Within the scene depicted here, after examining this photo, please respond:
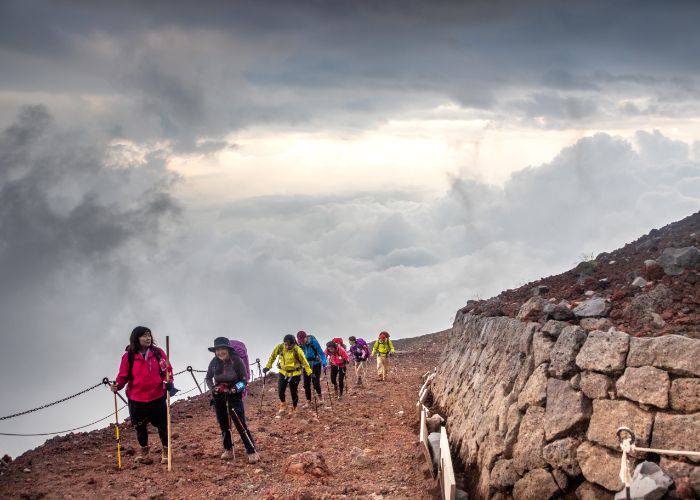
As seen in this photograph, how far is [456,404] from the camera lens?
12930mm

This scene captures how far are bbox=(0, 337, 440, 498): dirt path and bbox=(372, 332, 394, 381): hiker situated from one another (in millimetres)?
5384

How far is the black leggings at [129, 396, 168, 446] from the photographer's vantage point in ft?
33.7

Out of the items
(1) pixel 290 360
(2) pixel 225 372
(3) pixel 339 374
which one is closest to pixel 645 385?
(2) pixel 225 372

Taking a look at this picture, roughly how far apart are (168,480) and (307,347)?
707 cm

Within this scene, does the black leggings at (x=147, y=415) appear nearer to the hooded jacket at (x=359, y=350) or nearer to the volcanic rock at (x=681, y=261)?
the volcanic rock at (x=681, y=261)

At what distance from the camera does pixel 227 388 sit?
11141mm

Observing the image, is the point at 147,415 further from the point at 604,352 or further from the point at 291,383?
the point at 604,352

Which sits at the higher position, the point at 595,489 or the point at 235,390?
the point at 235,390

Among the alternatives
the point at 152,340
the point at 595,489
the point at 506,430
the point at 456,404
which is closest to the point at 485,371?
the point at 456,404

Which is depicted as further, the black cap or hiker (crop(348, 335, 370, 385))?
hiker (crop(348, 335, 370, 385))

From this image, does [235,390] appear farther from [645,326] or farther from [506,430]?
[645,326]

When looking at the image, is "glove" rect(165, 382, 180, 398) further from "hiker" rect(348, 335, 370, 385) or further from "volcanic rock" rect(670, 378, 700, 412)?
"hiker" rect(348, 335, 370, 385)

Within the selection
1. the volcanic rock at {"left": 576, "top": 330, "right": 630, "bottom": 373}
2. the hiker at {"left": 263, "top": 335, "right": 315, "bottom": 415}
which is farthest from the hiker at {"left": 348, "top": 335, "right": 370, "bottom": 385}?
the volcanic rock at {"left": 576, "top": 330, "right": 630, "bottom": 373}

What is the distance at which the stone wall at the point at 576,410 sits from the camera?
21.1ft
